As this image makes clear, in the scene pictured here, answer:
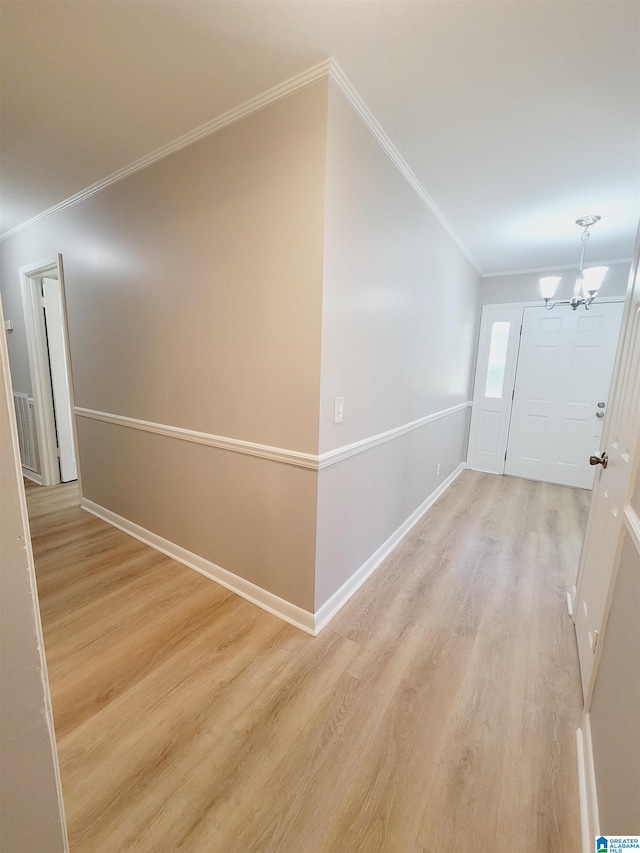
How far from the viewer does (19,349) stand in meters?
3.49

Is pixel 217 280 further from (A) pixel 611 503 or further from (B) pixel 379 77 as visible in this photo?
(A) pixel 611 503

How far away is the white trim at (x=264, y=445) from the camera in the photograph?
164cm

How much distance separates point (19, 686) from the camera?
1.94 feet

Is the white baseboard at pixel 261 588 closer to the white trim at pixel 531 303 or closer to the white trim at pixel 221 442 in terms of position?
the white trim at pixel 221 442

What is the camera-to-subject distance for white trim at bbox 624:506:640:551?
38.6 inches

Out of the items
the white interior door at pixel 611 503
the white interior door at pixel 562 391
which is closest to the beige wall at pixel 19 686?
the white interior door at pixel 611 503

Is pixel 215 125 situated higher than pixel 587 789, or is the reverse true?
pixel 215 125

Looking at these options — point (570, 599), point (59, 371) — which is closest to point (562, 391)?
point (570, 599)

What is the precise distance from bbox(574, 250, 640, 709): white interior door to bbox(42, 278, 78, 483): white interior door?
3.92m

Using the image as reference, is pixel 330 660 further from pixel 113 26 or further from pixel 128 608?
pixel 113 26

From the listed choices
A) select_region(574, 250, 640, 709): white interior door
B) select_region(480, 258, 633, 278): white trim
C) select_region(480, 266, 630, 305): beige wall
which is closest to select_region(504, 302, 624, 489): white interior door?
select_region(480, 266, 630, 305): beige wall

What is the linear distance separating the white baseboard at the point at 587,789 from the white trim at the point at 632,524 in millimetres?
788

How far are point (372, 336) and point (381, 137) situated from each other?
984 millimetres

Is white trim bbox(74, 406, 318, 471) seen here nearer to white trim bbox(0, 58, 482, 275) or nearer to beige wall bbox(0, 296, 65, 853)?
beige wall bbox(0, 296, 65, 853)
